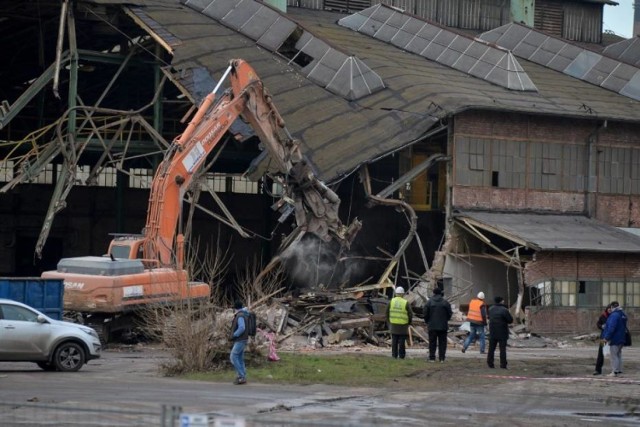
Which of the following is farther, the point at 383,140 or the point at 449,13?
the point at 449,13

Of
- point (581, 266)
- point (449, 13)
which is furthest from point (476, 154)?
point (449, 13)

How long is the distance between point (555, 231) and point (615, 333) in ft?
54.6

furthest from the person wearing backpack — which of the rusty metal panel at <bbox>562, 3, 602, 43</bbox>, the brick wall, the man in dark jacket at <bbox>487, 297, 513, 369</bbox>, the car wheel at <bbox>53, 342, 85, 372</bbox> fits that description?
the rusty metal panel at <bbox>562, 3, 602, 43</bbox>

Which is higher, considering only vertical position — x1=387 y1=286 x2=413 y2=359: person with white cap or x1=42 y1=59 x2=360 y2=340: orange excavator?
x1=42 y1=59 x2=360 y2=340: orange excavator

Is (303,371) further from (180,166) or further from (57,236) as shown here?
(57,236)

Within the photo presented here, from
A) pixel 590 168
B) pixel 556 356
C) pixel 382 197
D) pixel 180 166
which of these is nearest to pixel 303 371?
pixel 180 166

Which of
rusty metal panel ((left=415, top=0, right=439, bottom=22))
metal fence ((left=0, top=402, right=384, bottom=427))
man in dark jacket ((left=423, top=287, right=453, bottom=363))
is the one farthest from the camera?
rusty metal panel ((left=415, top=0, right=439, bottom=22))

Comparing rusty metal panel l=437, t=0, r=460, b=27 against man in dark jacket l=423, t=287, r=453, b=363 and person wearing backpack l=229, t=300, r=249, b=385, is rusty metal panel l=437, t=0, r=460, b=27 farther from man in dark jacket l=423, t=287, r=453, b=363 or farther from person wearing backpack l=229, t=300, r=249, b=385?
person wearing backpack l=229, t=300, r=249, b=385

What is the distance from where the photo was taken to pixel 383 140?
4116 cm

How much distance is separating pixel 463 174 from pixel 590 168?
530cm

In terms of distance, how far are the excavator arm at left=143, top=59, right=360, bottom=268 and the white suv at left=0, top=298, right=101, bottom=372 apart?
5280mm

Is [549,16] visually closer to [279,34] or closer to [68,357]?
[279,34]

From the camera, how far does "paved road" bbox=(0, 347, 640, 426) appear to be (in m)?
18.0

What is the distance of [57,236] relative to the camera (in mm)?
52062
